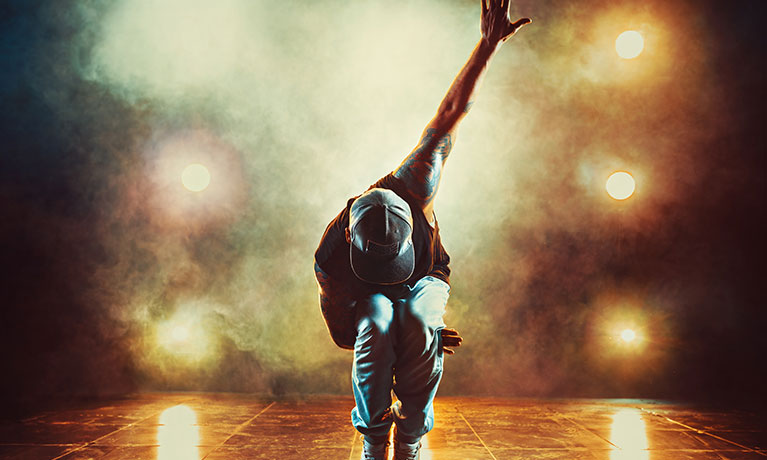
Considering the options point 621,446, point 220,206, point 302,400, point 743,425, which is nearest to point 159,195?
point 220,206

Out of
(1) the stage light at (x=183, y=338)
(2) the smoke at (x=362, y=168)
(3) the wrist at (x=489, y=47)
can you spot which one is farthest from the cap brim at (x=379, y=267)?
(1) the stage light at (x=183, y=338)

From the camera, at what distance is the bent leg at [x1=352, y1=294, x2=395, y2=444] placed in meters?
1.79

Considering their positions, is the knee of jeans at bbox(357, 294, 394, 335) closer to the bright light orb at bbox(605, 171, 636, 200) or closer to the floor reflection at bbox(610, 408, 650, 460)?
the floor reflection at bbox(610, 408, 650, 460)

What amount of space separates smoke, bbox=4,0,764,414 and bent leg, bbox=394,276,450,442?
2608 millimetres

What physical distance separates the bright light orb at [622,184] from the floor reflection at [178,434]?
3.77 m

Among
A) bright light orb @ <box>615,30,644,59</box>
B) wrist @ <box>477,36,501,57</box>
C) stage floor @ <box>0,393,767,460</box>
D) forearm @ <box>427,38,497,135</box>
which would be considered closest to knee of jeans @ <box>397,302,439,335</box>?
forearm @ <box>427,38,497,135</box>

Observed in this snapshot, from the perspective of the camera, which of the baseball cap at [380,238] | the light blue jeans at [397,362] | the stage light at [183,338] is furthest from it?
the stage light at [183,338]

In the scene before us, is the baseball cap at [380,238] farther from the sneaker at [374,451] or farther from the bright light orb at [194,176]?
the bright light orb at [194,176]

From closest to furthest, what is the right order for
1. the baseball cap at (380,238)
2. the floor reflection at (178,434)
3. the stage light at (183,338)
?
the baseball cap at (380,238) < the floor reflection at (178,434) < the stage light at (183,338)

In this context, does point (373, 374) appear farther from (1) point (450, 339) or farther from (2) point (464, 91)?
(2) point (464, 91)

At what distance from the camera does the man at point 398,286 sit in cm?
176

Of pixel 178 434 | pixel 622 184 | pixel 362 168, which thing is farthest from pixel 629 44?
pixel 178 434

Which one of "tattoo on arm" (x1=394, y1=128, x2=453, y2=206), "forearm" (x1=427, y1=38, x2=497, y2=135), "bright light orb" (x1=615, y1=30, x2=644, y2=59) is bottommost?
"tattoo on arm" (x1=394, y1=128, x2=453, y2=206)

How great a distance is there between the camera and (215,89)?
4449mm
